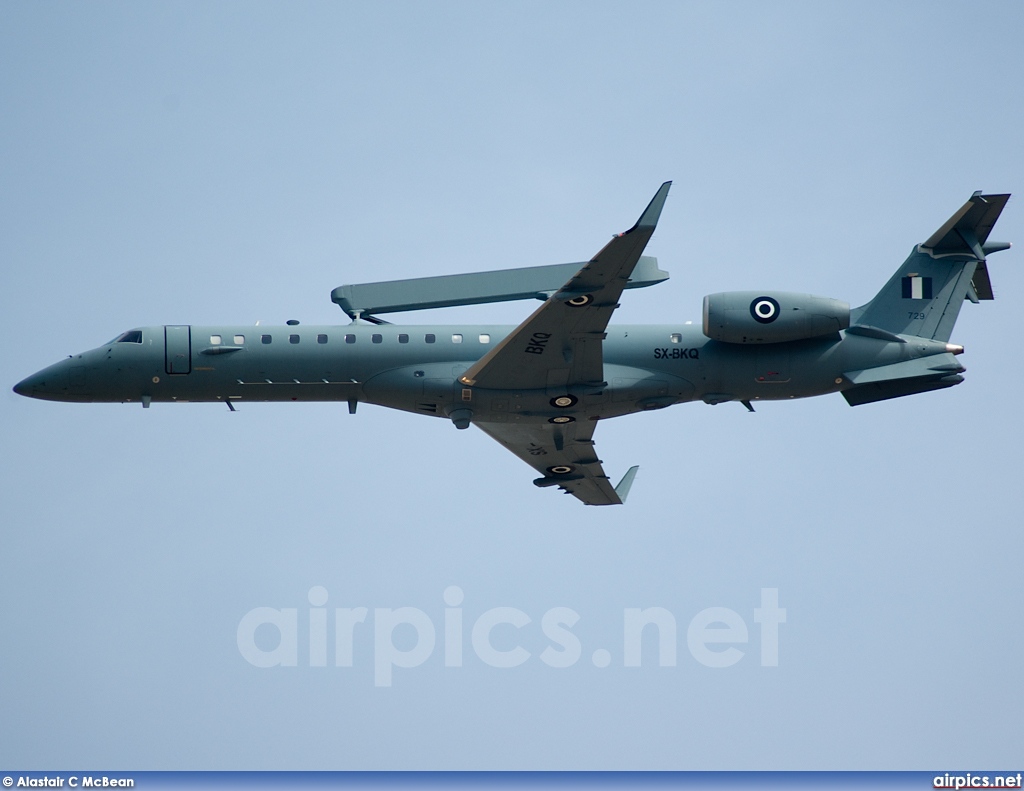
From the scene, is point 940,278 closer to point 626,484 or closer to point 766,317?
point 766,317

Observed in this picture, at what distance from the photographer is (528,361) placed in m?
39.8

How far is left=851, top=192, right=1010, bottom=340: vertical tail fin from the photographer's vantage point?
4275 cm

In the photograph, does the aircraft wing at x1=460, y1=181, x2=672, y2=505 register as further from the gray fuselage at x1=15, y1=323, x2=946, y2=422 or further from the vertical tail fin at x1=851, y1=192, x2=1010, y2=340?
the vertical tail fin at x1=851, y1=192, x2=1010, y2=340

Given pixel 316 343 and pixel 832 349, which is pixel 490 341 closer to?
pixel 316 343

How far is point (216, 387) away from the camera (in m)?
41.5

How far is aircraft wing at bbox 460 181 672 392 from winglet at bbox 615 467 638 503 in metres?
8.51

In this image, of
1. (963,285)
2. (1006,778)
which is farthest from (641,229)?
(1006,778)

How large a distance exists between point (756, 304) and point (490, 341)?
713 centimetres

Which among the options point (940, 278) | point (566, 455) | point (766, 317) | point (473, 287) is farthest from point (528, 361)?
point (940, 278)

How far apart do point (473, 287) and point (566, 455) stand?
247 inches

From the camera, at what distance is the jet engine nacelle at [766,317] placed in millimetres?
40656

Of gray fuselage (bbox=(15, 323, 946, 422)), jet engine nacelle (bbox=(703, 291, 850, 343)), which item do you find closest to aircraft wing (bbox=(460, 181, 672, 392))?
gray fuselage (bbox=(15, 323, 946, 422))

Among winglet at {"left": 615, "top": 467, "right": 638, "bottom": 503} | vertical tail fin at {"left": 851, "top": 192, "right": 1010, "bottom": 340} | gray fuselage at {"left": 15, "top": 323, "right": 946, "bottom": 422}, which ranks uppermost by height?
vertical tail fin at {"left": 851, "top": 192, "right": 1010, "bottom": 340}

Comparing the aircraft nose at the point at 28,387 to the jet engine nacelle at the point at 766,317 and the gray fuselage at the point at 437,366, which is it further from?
the jet engine nacelle at the point at 766,317
